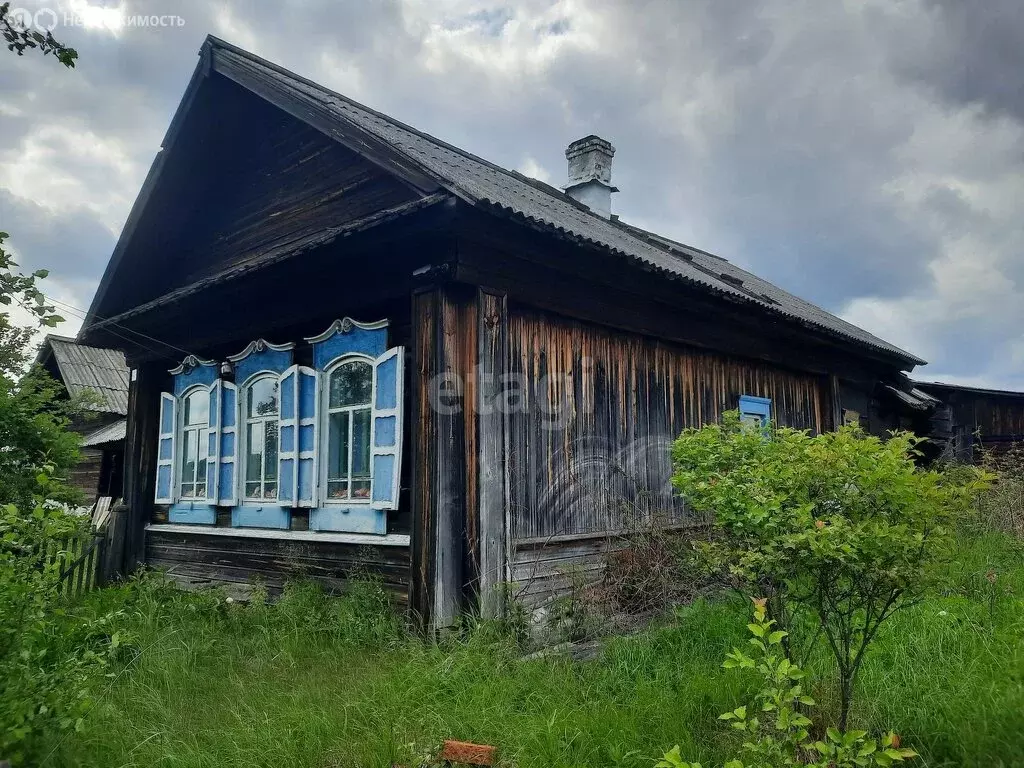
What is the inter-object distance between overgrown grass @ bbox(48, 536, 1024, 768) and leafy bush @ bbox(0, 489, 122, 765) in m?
0.40

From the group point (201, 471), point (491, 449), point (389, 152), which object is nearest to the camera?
point (491, 449)

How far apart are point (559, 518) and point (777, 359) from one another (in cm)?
449

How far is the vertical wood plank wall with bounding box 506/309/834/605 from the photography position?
563 centimetres

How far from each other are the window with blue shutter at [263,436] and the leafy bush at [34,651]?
3226 millimetres

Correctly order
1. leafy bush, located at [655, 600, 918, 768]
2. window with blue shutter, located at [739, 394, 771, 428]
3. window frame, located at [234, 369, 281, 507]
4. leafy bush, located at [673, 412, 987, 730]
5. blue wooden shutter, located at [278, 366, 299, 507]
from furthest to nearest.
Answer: window with blue shutter, located at [739, 394, 771, 428] → window frame, located at [234, 369, 281, 507] → blue wooden shutter, located at [278, 366, 299, 507] → leafy bush, located at [673, 412, 987, 730] → leafy bush, located at [655, 600, 918, 768]

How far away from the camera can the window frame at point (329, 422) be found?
588 cm

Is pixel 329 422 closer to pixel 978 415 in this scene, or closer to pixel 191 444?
pixel 191 444

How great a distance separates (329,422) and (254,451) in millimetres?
1326

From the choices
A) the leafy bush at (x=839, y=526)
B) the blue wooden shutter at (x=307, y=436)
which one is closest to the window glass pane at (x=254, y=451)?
the blue wooden shutter at (x=307, y=436)

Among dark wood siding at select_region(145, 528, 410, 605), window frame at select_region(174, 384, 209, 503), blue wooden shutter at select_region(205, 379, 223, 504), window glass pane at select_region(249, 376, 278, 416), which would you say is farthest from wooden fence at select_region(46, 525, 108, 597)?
window glass pane at select_region(249, 376, 278, 416)

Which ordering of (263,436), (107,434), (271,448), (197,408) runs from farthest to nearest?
(107,434) → (197,408) → (263,436) → (271,448)

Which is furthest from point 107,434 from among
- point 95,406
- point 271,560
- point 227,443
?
point 271,560

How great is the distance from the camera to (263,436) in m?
7.07

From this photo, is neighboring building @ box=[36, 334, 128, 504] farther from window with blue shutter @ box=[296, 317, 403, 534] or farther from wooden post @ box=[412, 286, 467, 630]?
wooden post @ box=[412, 286, 467, 630]
